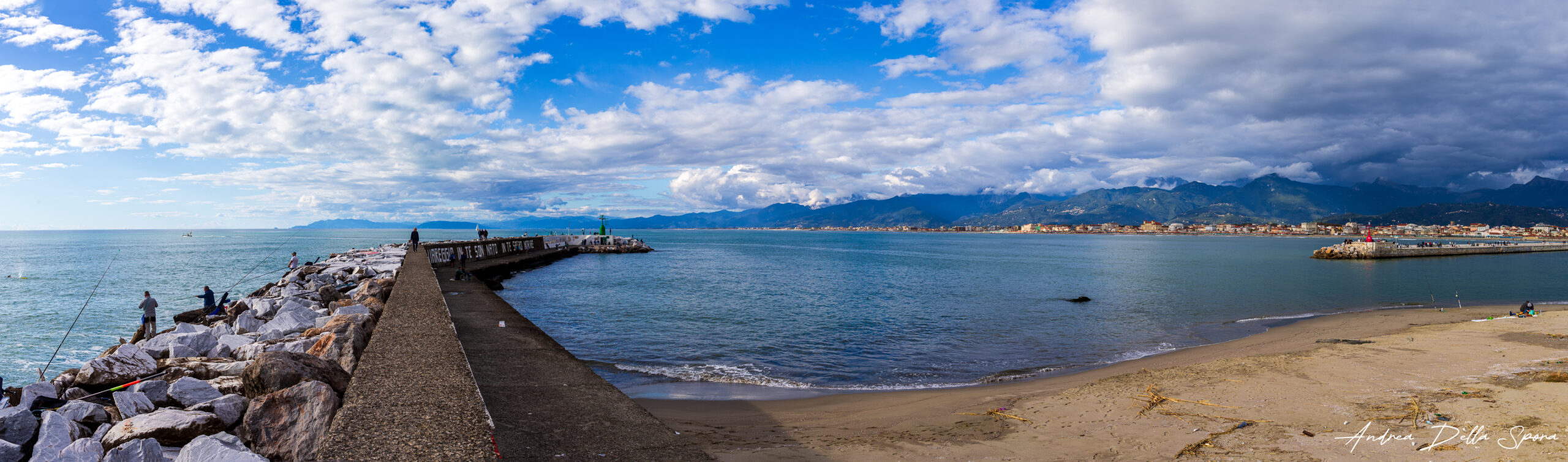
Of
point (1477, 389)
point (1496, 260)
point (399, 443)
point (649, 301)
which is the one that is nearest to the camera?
point (399, 443)

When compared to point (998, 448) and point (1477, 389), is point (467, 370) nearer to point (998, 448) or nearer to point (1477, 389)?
point (998, 448)

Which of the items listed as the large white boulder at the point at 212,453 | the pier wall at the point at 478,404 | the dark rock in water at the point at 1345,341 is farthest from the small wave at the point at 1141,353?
the large white boulder at the point at 212,453

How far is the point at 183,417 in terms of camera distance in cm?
558

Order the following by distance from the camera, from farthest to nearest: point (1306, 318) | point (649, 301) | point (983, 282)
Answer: point (983, 282), point (649, 301), point (1306, 318)

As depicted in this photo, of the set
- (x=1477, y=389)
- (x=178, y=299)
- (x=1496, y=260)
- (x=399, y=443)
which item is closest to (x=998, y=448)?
(x=399, y=443)

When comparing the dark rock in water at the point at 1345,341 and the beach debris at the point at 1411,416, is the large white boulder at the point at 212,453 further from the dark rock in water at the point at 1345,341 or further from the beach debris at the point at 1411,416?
the dark rock in water at the point at 1345,341

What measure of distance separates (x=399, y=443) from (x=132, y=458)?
2262 millimetres

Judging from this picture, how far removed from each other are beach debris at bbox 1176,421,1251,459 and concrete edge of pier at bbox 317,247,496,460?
23.2ft

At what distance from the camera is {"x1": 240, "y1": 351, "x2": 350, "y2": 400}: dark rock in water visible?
6062 millimetres

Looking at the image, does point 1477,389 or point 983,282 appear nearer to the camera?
point 1477,389

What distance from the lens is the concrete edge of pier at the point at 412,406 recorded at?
4684mm

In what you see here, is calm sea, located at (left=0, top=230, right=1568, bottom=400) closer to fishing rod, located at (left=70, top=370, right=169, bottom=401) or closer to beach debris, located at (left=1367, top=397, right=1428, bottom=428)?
beach debris, located at (left=1367, top=397, right=1428, bottom=428)
